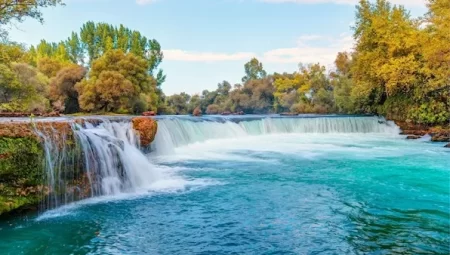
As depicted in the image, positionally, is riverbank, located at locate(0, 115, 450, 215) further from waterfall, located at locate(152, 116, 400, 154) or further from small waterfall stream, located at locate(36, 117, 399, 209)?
waterfall, located at locate(152, 116, 400, 154)

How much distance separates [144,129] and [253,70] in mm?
67153

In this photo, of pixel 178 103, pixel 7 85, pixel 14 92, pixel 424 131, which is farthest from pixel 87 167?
pixel 178 103

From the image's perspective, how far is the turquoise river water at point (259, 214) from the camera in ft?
18.0

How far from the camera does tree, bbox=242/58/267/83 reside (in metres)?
78.9

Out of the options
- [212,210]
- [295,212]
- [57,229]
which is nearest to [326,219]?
[295,212]

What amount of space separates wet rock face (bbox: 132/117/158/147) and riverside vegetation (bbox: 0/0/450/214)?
5cm

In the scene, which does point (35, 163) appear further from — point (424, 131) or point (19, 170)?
point (424, 131)

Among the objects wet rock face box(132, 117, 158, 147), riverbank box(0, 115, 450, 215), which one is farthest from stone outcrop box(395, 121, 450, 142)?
riverbank box(0, 115, 450, 215)

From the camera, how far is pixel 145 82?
34.9 metres

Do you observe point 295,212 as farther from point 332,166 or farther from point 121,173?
point 332,166

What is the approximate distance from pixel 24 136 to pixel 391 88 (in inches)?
1144

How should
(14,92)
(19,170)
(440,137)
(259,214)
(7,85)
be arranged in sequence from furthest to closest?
(440,137)
(7,85)
(14,92)
(259,214)
(19,170)

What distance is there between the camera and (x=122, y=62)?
→ 32219 mm

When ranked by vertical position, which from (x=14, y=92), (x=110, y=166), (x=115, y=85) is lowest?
(x=110, y=166)
